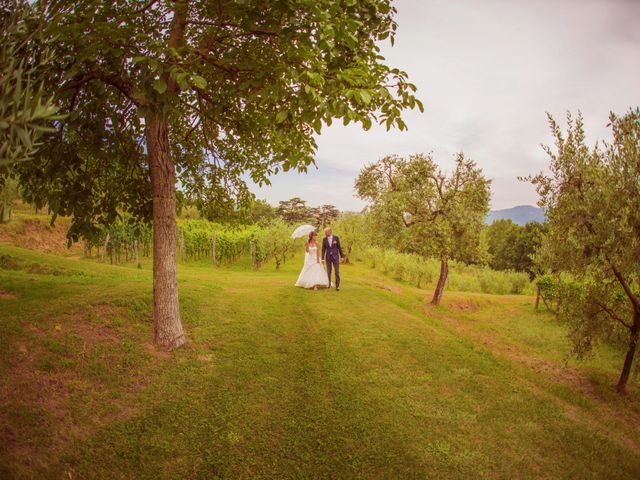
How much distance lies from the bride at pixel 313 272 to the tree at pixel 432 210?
4.50 m

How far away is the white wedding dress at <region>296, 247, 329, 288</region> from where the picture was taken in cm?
1698

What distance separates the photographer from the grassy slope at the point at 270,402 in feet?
16.4

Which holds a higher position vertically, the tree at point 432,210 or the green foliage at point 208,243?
the tree at point 432,210

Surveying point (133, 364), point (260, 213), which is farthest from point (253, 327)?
point (260, 213)

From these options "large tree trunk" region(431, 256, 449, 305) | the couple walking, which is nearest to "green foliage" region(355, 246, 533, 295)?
"large tree trunk" region(431, 256, 449, 305)

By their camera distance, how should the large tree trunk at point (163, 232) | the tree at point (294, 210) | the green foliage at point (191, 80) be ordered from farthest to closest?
the tree at point (294, 210)
the large tree trunk at point (163, 232)
the green foliage at point (191, 80)

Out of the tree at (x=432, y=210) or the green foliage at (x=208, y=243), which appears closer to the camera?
the tree at (x=432, y=210)

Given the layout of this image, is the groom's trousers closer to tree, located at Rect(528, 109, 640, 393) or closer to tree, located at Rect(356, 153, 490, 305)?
tree, located at Rect(356, 153, 490, 305)

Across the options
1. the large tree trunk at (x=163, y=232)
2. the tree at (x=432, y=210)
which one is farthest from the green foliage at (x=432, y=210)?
the large tree trunk at (x=163, y=232)

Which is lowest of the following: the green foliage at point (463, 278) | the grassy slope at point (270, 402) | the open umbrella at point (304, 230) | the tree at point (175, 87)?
the grassy slope at point (270, 402)

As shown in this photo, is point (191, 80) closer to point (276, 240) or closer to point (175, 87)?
point (175, 87)

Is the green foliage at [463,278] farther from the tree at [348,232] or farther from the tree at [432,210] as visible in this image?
the tree at [432,210]

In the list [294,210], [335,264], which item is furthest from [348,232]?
[294,210]

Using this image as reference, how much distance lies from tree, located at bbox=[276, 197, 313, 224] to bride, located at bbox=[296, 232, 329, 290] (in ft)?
327
